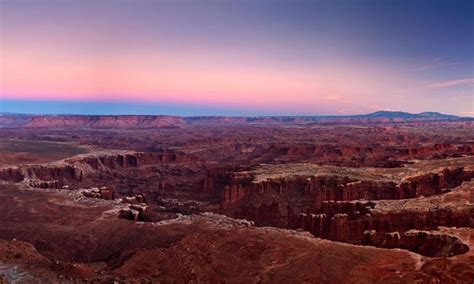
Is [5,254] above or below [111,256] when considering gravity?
above

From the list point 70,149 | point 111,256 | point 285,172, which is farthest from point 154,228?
point 70,149

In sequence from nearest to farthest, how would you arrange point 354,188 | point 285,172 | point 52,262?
point 52,262 → point 354,188 → point 285,172

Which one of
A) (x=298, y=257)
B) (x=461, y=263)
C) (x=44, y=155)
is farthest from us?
(x=44, y=155)

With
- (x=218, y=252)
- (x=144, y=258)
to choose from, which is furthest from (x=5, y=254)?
(x=218, y=252)

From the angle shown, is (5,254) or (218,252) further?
(218,252)

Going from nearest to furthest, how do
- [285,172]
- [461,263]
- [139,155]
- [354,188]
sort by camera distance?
[461,263] < [354,188] < [285,172] < [139,155]

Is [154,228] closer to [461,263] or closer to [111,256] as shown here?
[111,256]

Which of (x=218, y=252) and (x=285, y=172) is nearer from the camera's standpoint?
(x=218, y=252)

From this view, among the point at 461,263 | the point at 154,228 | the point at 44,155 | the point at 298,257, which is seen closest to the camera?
the point at 461,263

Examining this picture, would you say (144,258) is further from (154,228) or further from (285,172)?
(285,172)
